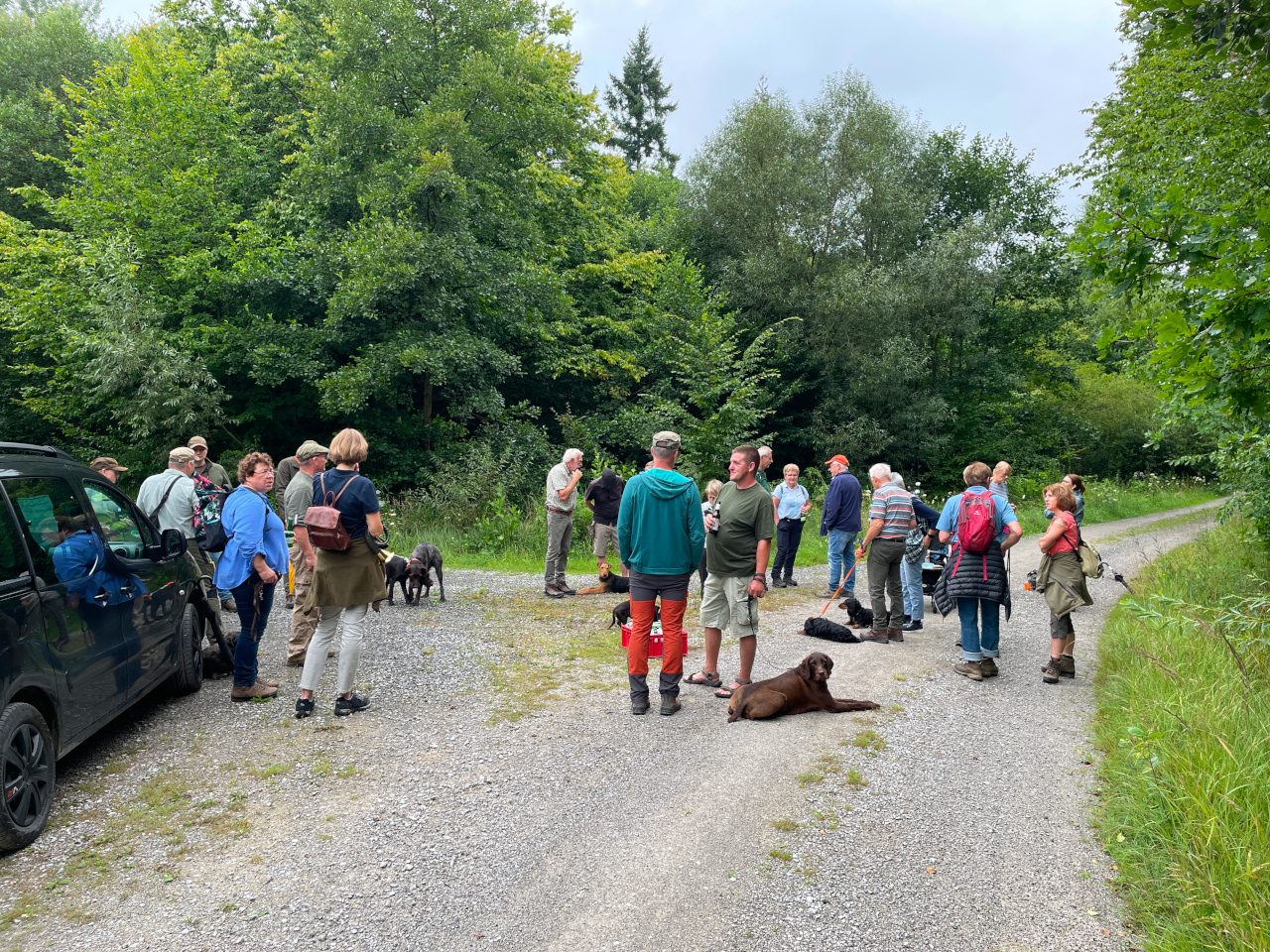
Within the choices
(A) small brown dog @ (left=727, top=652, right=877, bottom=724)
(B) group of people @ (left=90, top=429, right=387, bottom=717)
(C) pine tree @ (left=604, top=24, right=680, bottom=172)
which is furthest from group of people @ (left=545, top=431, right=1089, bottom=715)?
(C) pine tree @ (left=604, top=24, right=680, bottom=172)

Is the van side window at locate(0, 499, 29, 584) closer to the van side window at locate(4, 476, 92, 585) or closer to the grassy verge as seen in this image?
the van side window at locate(4, 476, 92, 585)

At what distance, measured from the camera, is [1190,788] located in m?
3.99

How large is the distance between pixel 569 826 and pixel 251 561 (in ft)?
10.8

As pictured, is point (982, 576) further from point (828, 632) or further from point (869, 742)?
point (869, 742)

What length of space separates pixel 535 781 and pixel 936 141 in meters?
31.6

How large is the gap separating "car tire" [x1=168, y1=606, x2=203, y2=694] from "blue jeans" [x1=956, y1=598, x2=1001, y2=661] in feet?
21.8

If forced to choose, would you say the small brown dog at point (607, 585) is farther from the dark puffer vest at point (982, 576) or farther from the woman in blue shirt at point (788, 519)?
the dark puffer vest at point (982, 576)

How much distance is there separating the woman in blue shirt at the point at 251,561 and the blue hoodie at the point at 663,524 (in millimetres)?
2752

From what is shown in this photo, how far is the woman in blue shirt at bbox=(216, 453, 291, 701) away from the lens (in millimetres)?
5855

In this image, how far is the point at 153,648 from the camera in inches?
216

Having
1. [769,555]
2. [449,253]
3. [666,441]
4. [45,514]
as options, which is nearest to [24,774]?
[45,514]

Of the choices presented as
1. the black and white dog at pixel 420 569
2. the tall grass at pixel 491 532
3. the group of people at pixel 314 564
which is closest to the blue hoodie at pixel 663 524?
the group of people at pixel 314 564

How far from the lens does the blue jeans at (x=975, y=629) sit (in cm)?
713

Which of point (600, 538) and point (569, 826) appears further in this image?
point (600, 538)
